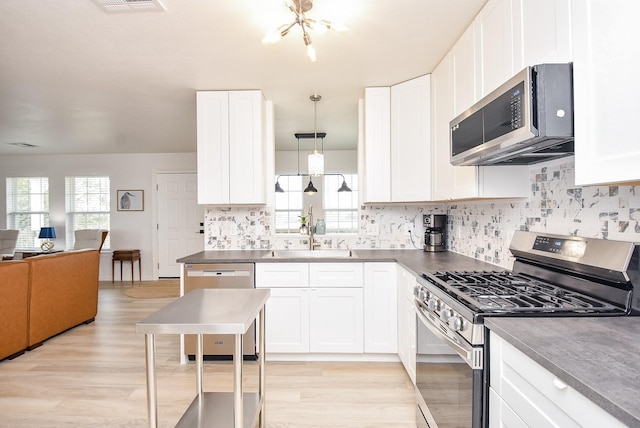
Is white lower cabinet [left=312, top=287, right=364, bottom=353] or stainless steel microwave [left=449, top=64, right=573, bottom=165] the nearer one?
stainless steel microwave [left=449, top=64, right=573, bottom=165]

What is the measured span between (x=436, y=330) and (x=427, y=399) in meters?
0.40

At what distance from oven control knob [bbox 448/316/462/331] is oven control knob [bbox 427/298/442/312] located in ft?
0.65

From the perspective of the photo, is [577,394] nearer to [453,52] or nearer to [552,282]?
[552,282]

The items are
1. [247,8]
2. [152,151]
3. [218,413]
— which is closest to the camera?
[218,413]

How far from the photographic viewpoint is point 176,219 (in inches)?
266

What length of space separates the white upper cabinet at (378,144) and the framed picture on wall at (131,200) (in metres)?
5.10

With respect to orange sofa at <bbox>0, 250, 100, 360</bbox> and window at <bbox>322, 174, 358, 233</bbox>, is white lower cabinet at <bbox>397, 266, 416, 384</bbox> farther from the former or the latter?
window at <bbox>322, 174, 358, 233</bbox>

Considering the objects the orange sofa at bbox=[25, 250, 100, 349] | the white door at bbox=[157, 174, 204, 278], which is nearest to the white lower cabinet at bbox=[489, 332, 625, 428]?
the orange sofa at bbox=[25, 250, 100, 349]

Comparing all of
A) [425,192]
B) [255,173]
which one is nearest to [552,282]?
[425,192]

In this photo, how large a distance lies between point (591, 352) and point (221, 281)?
97.7 inches

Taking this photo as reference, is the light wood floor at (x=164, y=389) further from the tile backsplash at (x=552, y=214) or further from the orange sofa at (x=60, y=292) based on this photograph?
the tile backsplash at (x=552, y=214)

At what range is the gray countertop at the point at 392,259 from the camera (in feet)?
7.81

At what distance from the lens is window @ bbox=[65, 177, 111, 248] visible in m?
6.77

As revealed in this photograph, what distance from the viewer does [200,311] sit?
148cm
